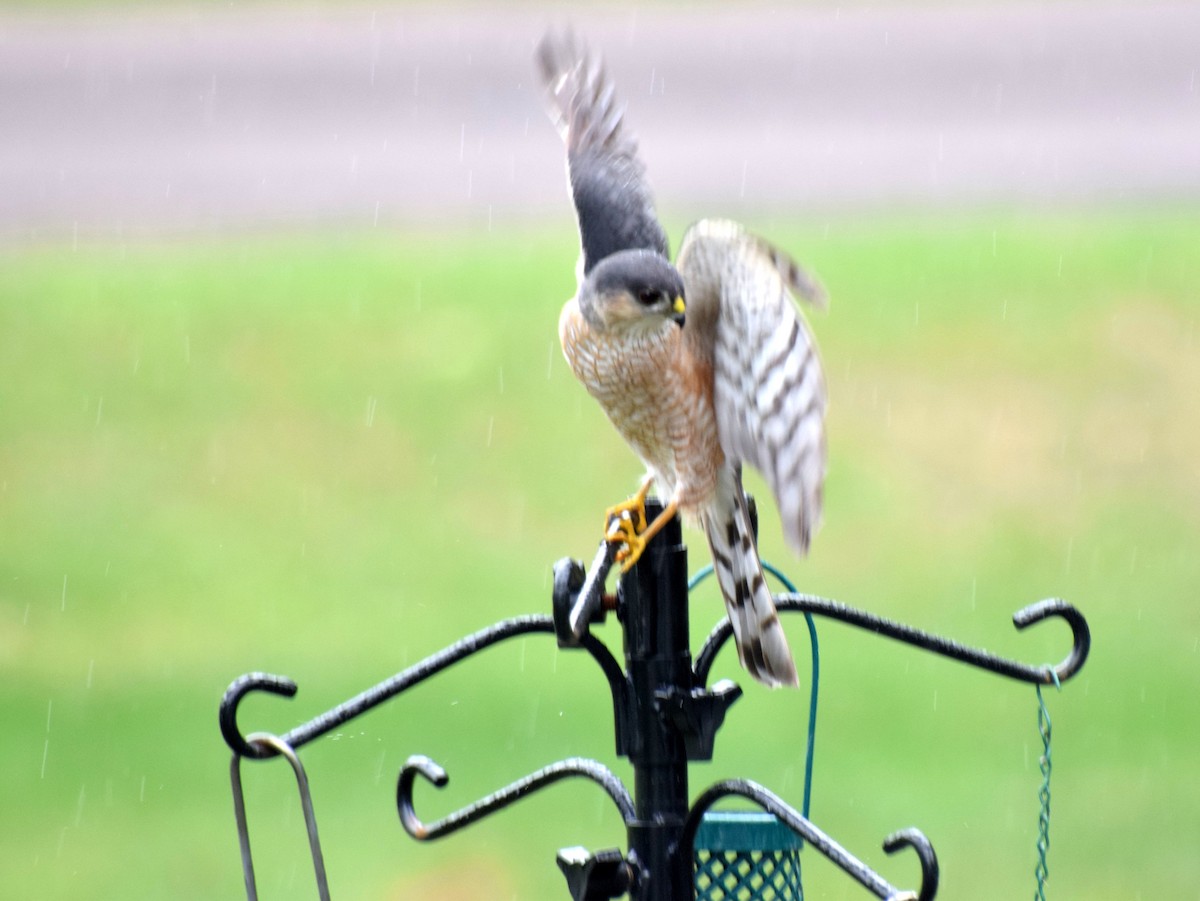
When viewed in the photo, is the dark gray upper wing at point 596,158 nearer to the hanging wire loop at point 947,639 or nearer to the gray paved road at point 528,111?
the hanging wire loop at point 947,639

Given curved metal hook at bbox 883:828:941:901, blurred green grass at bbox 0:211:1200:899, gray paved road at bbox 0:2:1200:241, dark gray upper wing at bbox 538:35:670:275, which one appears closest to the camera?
curved metal hook at bbox 883:828:941:901

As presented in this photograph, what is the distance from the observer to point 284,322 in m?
9.28

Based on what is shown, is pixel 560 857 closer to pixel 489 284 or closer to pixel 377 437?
pixel 377 437

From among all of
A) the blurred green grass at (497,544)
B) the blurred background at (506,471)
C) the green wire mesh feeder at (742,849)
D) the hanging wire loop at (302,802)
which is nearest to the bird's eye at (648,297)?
the green wire mesh feeder at (742,849)

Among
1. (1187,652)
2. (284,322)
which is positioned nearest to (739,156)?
(284,322)

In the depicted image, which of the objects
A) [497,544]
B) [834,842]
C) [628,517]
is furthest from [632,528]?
[497,544]

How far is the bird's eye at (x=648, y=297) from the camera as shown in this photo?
2736 millimetres

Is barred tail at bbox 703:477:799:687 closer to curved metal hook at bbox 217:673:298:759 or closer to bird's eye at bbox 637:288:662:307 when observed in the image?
bird's eye at bbox 637:288:662:307

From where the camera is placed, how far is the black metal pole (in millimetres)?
2131

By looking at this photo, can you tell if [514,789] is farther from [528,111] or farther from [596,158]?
[528,111]

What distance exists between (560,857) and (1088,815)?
165 inches

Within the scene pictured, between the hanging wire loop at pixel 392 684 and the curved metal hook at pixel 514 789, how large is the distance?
0.30ft

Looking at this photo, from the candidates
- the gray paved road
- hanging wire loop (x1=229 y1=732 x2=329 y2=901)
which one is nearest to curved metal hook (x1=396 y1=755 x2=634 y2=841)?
Result: hanging wire loop (x1=229 y1=732 x2=329 y2=901)

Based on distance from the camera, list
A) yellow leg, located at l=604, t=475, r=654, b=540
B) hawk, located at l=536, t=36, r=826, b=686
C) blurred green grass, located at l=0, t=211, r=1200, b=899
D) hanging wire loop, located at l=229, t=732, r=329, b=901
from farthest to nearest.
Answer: blurred green grass, located at l=0, t=211, r=1200, b=899, yellow leg, located at l=604, t=475, r=654, b=540, hawk, located at l=536, t=36, r=826, b=686, hanging wire loop, located at l=229, t=732, r=329, b=901
